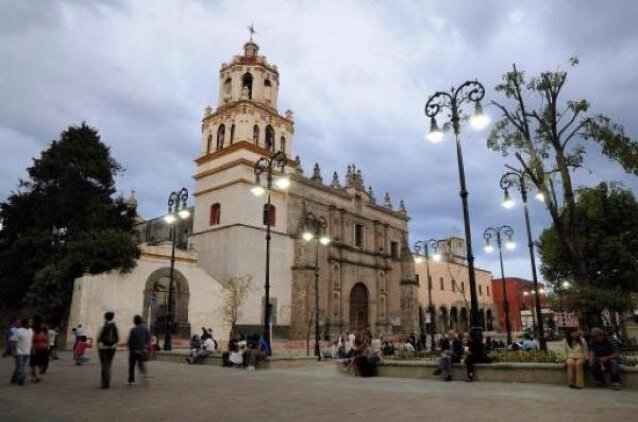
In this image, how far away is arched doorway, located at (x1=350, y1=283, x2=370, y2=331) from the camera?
3853 cm

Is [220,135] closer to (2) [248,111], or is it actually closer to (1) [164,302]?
(2) [248,111]

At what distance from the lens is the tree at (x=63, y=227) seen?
2495 cm

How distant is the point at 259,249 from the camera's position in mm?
32969

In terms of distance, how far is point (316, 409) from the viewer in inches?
265

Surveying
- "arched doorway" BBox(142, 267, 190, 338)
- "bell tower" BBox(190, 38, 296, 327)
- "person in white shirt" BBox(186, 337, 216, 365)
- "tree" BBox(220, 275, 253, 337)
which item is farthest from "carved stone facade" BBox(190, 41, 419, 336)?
"person in white shirt" BBox(186, 337, 216, 365)

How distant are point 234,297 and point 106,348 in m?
19.1

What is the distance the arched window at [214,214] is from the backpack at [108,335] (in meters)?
25.0

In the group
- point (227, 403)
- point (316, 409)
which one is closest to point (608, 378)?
point (316, 409)

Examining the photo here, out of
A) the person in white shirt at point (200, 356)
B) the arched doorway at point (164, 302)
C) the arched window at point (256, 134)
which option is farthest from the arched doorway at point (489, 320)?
the person in white shirt at point (200, 356)

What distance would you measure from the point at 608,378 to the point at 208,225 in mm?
29124

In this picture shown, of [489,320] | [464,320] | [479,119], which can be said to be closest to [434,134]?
[479,119]

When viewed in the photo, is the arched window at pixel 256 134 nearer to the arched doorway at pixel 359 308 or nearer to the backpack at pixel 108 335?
the arched doorway at pixel 359 308

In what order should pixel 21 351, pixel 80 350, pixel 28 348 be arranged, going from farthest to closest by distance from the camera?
pixel 80 350 → pixel 28 348 → pixel 21 351

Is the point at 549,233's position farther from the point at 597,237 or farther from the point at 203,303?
the point at 203,303
